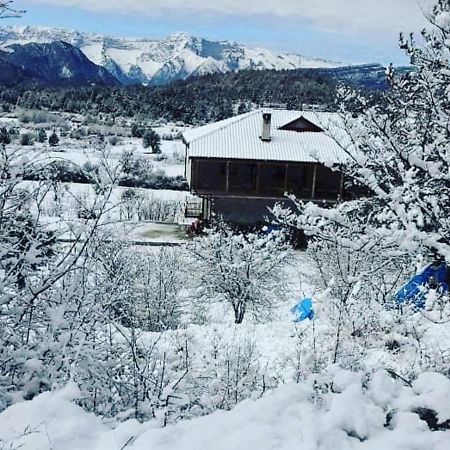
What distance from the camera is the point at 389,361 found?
10773mm

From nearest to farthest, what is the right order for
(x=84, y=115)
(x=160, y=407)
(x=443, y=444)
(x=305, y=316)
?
1. (x=443, y=444)
2. (x=160, y=407)
3. (x=305, y=316)
4. (x=84, y=115)

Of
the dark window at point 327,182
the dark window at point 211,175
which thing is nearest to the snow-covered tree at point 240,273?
the dark window at point 211,175

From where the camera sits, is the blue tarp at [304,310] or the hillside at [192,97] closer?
the blue tarp at [304,310]

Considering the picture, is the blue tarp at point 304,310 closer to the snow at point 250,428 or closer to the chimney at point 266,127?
the snow at point 250,428

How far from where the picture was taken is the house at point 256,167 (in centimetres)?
2848

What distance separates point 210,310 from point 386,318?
819 cm

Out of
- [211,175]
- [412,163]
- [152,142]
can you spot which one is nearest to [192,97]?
[152,142]

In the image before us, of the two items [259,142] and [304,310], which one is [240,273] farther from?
[259,142]

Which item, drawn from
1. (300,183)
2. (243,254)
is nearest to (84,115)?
(300,183)

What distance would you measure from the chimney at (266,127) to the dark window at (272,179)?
4.28ft

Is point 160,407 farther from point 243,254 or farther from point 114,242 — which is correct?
point 243,254

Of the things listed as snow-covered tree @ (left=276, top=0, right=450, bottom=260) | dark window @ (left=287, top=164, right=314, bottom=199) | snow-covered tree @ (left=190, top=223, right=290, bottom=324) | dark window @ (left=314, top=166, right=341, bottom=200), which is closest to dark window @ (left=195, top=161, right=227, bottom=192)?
dark window @ (left=287, top=164, right=314, bottom=199)

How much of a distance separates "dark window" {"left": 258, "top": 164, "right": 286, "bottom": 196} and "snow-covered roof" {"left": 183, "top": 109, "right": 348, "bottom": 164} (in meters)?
1.10

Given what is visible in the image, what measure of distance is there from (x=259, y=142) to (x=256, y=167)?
124 centimetres
